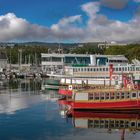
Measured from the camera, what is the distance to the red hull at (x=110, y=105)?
198 feet

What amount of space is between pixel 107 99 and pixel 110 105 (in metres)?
0.92

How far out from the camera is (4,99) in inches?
3201

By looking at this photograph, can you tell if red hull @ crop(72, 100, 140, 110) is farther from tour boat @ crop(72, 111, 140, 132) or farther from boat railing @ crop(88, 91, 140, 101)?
tour boat @ crop(72, 111, 140, 132)

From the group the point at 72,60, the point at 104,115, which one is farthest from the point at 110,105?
the point at 72,60

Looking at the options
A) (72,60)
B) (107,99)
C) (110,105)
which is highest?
(72,60)

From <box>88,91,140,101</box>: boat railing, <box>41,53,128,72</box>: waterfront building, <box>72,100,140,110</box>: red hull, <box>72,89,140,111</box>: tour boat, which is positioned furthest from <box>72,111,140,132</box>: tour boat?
<box>41,53,128,72</box>: waterfront building

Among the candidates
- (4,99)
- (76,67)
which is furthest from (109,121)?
(76,67)

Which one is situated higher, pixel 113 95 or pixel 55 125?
pixel 113 95

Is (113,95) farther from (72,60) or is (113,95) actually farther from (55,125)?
(72,60)

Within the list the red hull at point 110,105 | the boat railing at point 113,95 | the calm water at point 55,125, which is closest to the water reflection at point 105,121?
the calm water at point 55,125

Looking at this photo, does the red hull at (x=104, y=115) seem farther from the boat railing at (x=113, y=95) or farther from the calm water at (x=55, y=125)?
the boat railing at (x=113, y=95)

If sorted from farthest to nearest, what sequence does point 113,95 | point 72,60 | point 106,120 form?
point 72,60 → point 113,95 → point 106,120

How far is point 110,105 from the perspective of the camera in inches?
2406

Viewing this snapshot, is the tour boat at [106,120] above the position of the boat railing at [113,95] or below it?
below
